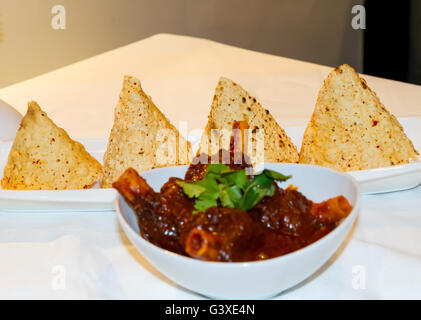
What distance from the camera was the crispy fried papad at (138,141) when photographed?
1.57 meters

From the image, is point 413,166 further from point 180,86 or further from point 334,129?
point 180,86

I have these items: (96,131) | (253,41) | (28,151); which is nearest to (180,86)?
(96,131)

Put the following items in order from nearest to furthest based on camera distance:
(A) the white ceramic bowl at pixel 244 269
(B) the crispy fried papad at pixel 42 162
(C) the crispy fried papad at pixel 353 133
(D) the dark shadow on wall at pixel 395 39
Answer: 1. (A) the white ceramic bowl at pixel 244 269
2. (C) the crispy fried papad at pixel 353 133
3. (B) the crispy fried papad at pixel 42 162
4. (D) the dark shadow on wall at pixel 395 39

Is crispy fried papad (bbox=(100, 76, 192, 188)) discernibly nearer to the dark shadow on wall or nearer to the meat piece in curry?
the meat piece in curry

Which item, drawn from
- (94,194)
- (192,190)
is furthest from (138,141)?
(192,190)

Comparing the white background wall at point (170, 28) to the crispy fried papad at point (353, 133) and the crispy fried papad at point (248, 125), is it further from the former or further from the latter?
the crispy fried papad at point (353, 133)

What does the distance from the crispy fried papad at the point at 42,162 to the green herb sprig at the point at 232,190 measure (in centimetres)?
72

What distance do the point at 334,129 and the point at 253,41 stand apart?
5.17 meters

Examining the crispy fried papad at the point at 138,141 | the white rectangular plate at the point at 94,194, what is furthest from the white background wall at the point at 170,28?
the white rectangular plate at the point at 94,194

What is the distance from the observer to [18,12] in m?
5.05

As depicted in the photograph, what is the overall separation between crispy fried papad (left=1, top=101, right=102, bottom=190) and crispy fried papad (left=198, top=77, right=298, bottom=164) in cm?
47

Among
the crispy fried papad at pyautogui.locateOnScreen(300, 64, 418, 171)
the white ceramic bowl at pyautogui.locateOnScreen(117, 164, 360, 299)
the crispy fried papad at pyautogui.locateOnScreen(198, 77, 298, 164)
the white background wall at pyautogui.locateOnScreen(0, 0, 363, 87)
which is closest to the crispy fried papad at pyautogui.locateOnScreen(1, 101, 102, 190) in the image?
the crispy fried papad at pyautogui.locateOnScreen(198, 77, 298, 164)

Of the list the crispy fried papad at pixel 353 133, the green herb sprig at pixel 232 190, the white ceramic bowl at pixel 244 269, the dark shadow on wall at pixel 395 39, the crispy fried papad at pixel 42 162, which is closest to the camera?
the white ceramic bowl at pixel 244 269

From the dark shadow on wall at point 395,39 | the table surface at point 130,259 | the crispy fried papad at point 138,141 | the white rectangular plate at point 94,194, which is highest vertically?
the dark shadow on wall at point 395,39
